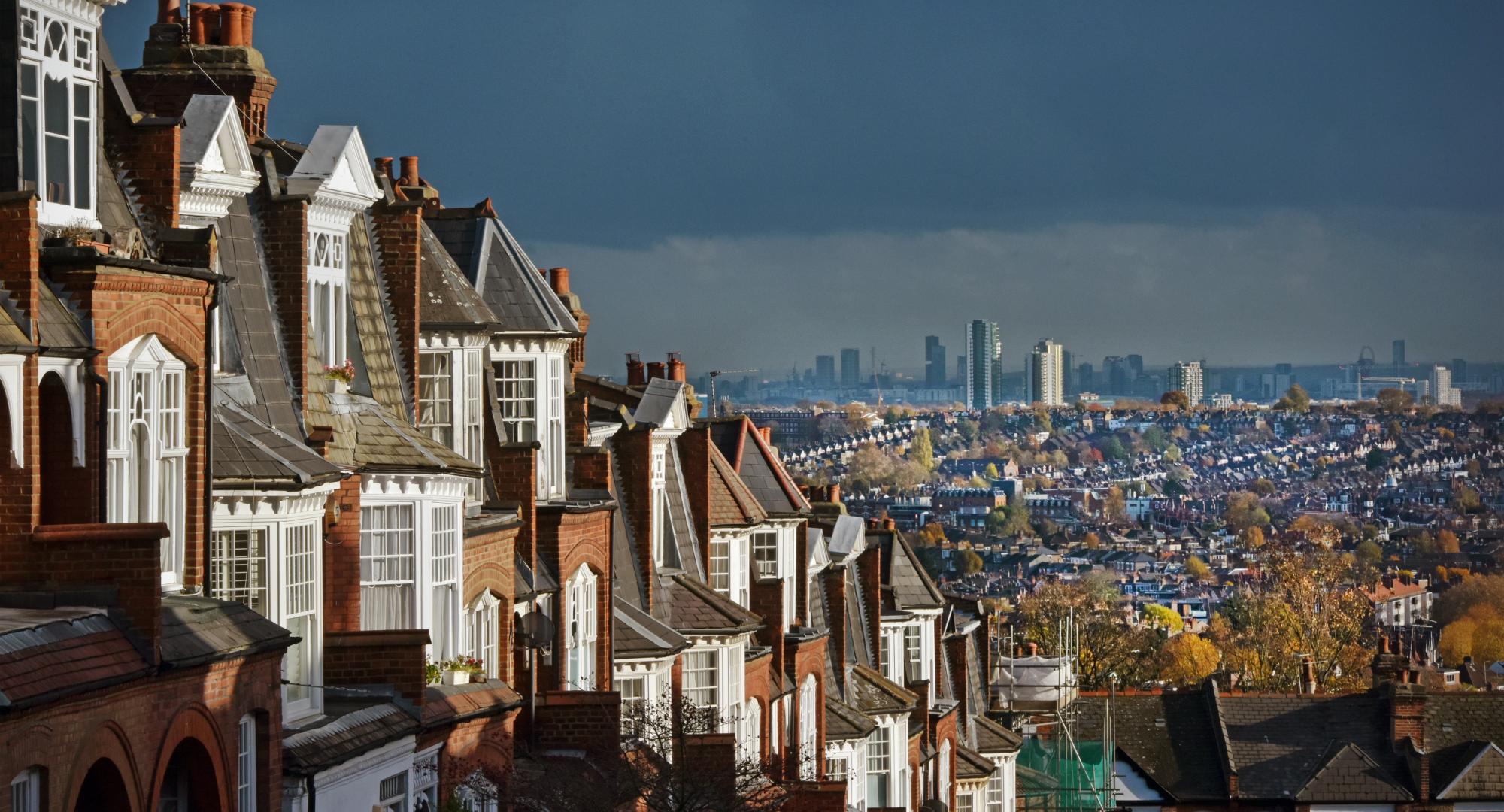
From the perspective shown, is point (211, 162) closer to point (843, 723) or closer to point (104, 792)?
point (104, 792)

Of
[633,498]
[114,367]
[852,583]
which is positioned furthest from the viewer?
[852,583]

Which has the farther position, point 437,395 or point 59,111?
point 437,395

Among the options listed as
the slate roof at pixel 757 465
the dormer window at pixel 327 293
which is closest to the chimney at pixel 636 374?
the slate roof at pixel 757 465

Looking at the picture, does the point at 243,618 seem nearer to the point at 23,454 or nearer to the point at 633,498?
the point at 23,454

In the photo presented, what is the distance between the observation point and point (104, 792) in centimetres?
2006

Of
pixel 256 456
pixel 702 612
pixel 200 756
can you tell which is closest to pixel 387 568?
pixel 256 456

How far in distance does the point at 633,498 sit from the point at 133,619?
75.1 ft

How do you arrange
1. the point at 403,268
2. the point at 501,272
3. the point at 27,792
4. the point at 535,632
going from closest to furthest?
the point at 27,792, the point at 535,632, the point at 403,268, the point at 501,272

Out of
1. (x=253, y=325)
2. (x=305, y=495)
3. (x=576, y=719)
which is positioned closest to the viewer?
(x=305, y=495)

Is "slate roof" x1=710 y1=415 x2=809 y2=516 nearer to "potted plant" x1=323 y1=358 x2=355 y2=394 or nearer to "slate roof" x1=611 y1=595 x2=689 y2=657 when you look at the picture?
"slate roof" x1=611 y1=595 x2=689 y2=657

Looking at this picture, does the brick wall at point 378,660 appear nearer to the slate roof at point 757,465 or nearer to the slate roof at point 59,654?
the slate roof at point 59,654

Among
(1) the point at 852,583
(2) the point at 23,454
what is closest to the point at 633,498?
(1) the point at 852,583

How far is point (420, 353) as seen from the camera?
1379 inches

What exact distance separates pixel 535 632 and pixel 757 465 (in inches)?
785
